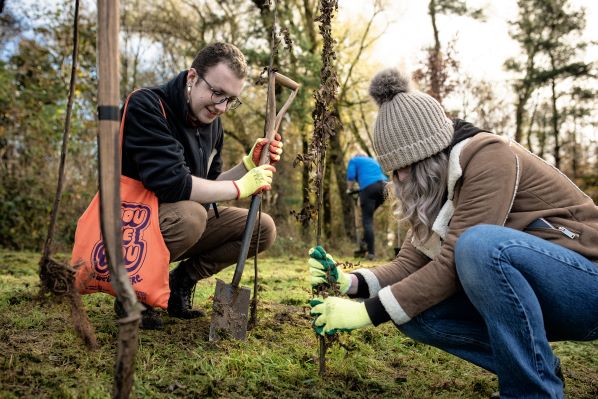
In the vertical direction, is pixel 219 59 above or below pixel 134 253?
above

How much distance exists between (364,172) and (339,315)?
23.4 ft

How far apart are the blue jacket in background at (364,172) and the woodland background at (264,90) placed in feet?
3.35

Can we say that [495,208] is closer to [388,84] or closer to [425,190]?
[425,190]

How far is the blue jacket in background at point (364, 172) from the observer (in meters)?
8.99

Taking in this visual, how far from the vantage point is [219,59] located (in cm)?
295

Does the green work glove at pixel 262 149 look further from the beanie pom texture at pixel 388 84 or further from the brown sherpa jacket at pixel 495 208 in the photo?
the brown sherpa jacket at pixel 495 208

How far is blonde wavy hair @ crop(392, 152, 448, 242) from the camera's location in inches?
85.2

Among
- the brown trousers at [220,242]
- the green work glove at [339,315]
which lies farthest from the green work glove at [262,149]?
the green work glove at [339,315]

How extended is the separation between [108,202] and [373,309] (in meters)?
1.09

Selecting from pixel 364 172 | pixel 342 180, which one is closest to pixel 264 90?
pixel 342 180

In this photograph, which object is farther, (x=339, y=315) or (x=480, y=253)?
(x=339, y=315)

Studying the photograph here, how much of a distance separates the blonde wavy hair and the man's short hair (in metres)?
1.24

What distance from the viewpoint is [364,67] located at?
16.1 m

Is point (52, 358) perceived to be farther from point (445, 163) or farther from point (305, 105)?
point (305, 105)
